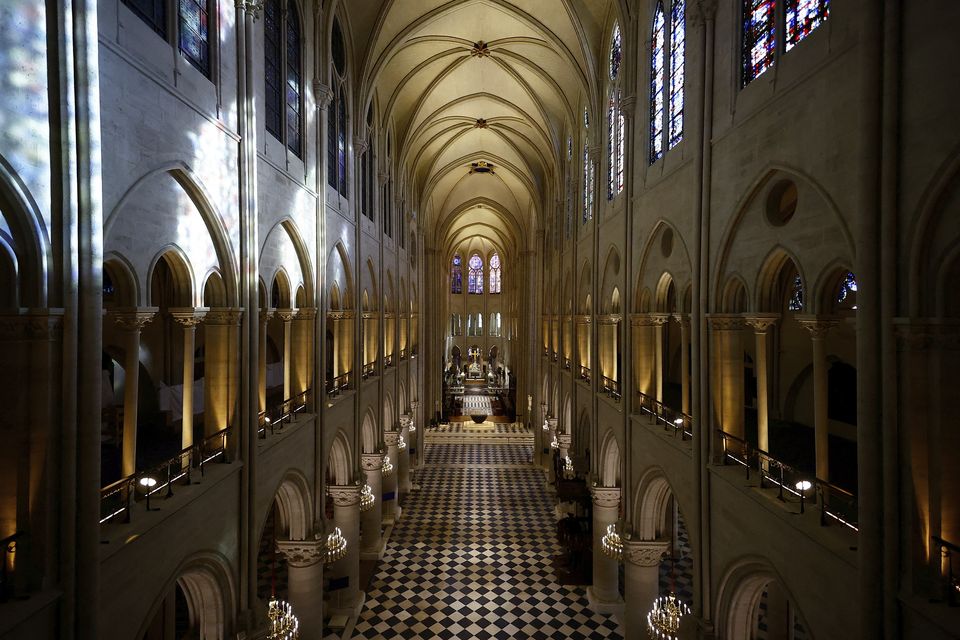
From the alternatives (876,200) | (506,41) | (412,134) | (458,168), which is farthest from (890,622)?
(458,168)

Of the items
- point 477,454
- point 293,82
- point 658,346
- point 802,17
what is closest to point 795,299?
point 658,346

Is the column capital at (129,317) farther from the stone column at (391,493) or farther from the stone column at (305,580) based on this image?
the stone column at (391,493)

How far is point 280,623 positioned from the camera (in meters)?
9.02

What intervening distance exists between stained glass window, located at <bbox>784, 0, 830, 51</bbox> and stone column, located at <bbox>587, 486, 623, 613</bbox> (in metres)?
12.2

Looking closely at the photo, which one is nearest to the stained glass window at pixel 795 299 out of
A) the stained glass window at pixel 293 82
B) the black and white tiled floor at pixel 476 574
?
the black and white tiled floor at pixel 476 574

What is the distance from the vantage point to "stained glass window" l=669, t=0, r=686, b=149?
32.7 ft

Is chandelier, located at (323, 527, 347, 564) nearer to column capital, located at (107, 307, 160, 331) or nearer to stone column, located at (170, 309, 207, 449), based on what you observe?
stone column, located at (170, 309, 207, 449)

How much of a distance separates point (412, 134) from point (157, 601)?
21438mm

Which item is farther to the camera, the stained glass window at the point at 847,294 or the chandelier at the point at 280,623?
the stained glass window at the point at 847,294

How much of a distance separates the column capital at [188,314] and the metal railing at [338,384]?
6479mm

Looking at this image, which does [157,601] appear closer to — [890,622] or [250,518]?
[250,518]

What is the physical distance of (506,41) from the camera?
19.0 m

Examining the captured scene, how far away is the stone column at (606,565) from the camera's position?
1515 centimetres

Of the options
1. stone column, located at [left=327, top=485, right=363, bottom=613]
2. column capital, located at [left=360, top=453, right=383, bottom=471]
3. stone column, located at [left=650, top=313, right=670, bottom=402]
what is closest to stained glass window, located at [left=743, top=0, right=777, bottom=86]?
stone column, located at [left=650, top=313, right=670, bottom=402]
